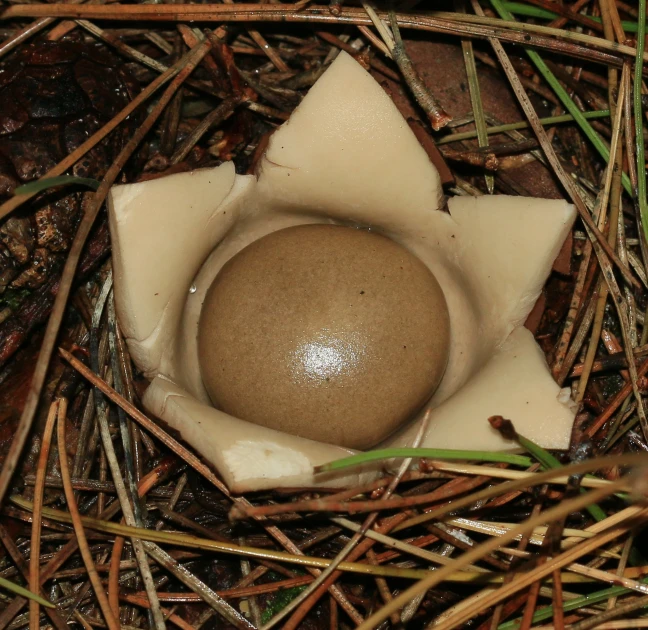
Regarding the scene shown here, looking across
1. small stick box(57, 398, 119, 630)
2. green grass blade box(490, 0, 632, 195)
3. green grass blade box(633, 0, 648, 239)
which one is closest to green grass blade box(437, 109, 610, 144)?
green grass blade box(490, 0, 632, 195)

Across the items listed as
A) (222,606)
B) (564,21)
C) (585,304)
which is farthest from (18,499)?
(564,21)

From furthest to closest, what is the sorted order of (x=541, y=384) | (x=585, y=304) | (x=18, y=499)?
(x=585, y=304) < (x=18, y=499) < (x=541, y=384)

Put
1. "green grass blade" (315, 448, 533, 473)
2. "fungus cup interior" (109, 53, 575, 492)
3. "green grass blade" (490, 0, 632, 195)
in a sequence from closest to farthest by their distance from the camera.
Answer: "green grass blade" (315, 448, 533, 473) → "fungus cup interior" (109, 53, 575, 492) → "green grass blade" (490, 0, 632, 195)

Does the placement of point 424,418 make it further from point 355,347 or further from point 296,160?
point 296,160

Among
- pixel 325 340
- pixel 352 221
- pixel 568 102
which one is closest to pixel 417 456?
pixel 325 340

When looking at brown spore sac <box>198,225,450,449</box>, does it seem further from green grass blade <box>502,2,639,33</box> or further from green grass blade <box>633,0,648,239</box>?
green grass blade <box>502,2,639,33</box>

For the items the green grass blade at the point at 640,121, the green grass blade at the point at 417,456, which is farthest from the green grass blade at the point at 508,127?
the green grass blade at the point at 417,456

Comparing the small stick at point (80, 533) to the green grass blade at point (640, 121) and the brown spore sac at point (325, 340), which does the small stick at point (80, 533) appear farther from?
the green grass blade at point (640, 121)
